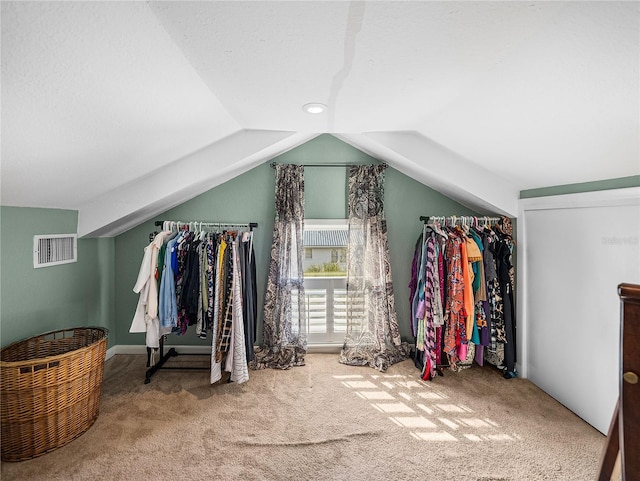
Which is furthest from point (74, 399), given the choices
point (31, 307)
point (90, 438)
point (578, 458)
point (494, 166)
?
point (494, 166)

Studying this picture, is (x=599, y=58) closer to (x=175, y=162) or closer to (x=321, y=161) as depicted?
(x=321, y=161)

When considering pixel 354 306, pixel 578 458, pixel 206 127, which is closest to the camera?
pixel 578 458

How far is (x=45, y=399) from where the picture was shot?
1796mm

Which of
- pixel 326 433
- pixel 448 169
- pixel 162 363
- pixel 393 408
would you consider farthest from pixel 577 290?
pixel 162 363

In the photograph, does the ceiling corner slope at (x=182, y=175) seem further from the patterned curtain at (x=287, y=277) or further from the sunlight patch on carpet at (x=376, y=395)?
the sunlight patch on carpet at (x=376, y=395)

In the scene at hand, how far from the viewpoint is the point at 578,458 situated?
1.80 metres

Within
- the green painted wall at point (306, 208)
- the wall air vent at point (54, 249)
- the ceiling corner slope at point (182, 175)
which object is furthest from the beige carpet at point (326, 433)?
the ceiling corner slope at point (182, 175)

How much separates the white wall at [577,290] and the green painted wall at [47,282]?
394cm

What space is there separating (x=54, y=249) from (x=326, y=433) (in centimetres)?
256

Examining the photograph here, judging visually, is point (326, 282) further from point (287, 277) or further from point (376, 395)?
point (376, 395)

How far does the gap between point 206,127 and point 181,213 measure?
4.51ft

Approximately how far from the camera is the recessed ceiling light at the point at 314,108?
1896mm

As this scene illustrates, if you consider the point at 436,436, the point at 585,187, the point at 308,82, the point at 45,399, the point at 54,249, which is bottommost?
the point at 436,436

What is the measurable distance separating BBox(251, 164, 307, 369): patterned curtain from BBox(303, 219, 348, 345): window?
163 mm
